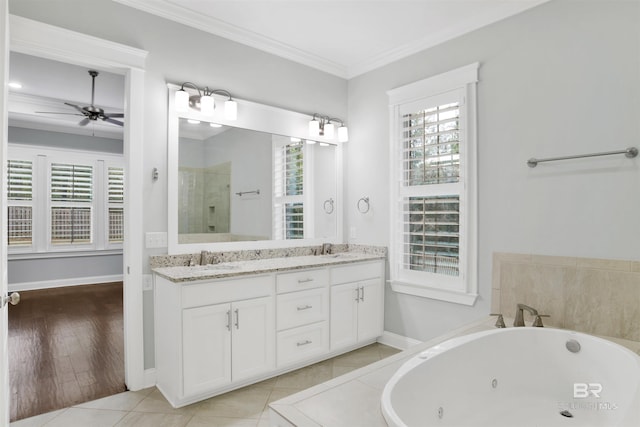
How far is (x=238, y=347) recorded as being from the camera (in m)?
2.55

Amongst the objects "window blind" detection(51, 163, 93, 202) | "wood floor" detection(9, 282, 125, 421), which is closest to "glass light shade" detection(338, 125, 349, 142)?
"wood floor" detection(9, 282, 125, 421)

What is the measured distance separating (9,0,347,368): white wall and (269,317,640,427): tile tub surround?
1615mm

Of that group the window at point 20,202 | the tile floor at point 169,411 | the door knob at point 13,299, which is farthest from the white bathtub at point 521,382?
the window at point 20,202

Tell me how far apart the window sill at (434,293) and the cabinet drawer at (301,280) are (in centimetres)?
78

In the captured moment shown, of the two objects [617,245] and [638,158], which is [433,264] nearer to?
[617,245]

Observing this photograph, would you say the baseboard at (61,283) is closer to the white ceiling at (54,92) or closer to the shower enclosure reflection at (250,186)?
the white ceiling at (54,92)

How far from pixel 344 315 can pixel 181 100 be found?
2.18 meters

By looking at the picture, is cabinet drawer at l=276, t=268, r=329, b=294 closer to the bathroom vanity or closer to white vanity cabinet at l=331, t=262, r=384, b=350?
the bathroom vanity

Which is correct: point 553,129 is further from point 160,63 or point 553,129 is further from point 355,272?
point 160,63

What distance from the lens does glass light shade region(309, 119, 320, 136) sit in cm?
365

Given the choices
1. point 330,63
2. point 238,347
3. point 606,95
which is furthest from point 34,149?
point 606,95

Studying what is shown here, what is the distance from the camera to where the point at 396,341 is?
11.5ft

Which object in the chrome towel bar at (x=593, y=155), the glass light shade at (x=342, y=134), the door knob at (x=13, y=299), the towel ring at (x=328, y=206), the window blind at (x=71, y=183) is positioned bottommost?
the door knob at (x=13, y=299)

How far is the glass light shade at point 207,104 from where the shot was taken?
9.46ft
